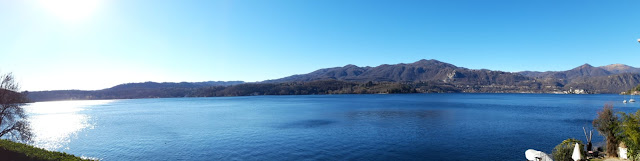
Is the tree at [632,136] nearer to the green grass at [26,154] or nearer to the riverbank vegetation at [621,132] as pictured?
the riverbank vegetation at [621,132]

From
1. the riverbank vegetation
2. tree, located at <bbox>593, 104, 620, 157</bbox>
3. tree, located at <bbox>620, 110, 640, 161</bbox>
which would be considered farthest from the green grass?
tree, located at <bbox>593, 104, 620, 157</bbox>

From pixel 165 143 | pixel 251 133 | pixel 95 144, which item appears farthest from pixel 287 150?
pixel 95 144

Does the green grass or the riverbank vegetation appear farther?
the riverbank vegetation

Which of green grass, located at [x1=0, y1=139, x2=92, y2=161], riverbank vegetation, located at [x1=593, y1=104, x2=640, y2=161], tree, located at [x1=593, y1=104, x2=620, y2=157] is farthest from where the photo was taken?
tree, located at [x1=593, y1=104, x2=620, y2=157]

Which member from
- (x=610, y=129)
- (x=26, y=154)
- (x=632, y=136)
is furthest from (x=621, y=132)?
(x=26, y=154)

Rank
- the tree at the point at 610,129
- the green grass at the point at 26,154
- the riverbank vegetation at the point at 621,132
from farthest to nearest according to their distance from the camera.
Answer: the tree at the point at 610,129, the riverbank vegetation at the point at 621,132, the green grass at the point at 26,154

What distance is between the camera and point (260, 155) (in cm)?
3975

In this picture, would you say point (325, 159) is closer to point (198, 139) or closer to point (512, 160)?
point (512, 160)

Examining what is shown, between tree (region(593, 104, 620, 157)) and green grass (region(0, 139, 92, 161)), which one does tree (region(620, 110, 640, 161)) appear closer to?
tree (region(593, 104, 620, 157))

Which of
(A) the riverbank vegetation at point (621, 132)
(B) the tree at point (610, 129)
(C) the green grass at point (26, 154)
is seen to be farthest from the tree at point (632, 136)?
(C) the green grass at point (26, 154)

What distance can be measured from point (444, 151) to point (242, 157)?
28783 millimetres

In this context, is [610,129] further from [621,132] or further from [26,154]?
[26,154]

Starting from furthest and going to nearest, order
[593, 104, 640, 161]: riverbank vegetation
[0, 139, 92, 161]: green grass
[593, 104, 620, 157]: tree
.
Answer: [593, 104, 620, 157]: tree, [593, 104, 640, 161]: riverbank vegetation, [0, 139, 92, 161]: green grass

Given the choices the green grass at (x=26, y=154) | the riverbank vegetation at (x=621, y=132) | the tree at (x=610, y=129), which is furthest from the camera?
the tree at (x=610, y=129)
